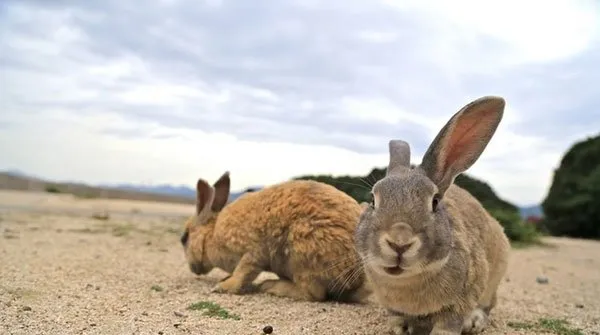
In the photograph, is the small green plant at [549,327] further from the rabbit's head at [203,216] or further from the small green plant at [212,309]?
the rabbit's head at [203,216]

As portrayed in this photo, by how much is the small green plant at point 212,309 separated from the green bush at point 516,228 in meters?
8.55

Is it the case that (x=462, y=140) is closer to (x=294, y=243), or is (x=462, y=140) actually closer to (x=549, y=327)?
(x=549, y=327)

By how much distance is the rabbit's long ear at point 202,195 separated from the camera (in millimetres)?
7305

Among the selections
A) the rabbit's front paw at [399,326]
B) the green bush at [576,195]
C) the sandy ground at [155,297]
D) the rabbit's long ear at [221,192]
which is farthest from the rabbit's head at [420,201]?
the green bush at [576,195]

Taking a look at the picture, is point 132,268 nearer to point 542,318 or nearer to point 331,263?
point 331,263

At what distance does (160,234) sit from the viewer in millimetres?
12273

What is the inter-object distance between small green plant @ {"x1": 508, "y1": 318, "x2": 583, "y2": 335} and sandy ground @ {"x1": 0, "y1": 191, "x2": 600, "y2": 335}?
55 mm

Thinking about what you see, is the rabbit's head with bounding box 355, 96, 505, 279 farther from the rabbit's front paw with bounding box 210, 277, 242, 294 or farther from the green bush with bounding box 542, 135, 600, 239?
the green bush with bounding box 542, 135, 600, 239

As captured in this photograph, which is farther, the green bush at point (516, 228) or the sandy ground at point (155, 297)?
the green bush at point (516, 228)

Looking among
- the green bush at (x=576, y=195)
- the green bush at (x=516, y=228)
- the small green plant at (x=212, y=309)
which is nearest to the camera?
the small green plant at (x=212, y=309)

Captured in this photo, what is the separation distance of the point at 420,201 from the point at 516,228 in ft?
33.4

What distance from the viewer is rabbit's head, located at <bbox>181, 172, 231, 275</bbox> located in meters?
7.13

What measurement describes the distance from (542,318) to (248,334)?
292cm

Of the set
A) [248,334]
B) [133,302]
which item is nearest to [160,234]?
[133,302]
